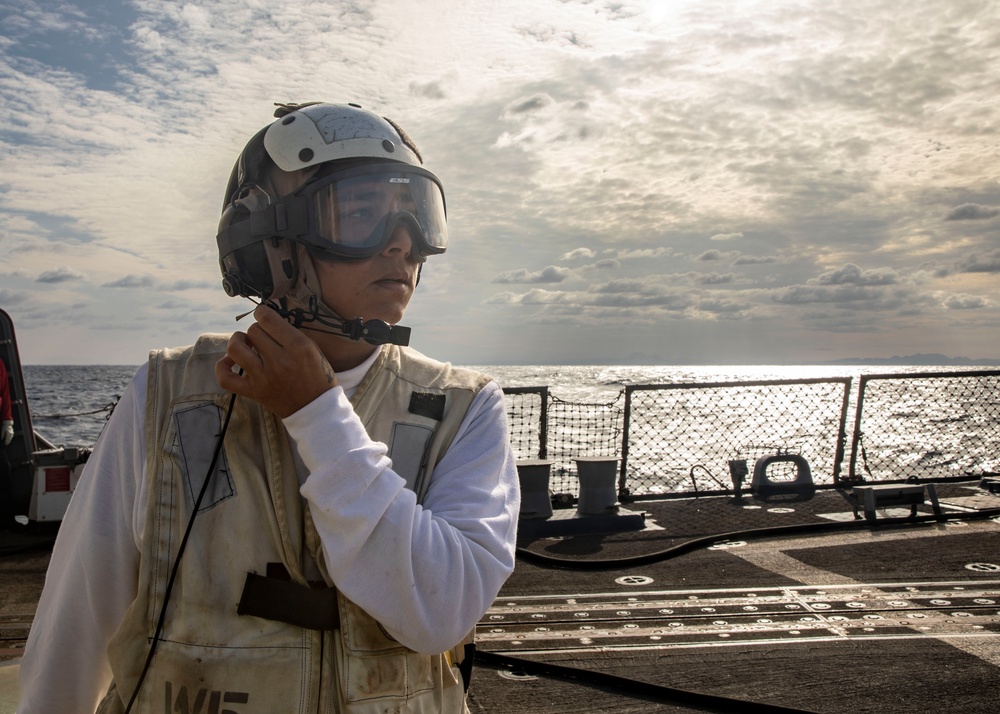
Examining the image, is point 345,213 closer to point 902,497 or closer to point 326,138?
point 326,138

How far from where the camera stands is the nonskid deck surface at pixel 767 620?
13.5 ft

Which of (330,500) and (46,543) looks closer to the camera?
(330,500)

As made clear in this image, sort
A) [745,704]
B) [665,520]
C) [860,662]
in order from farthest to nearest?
[665,520] < [860,662] < [745,704]

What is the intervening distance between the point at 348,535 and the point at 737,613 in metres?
4.55

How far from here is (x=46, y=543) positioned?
294 inches

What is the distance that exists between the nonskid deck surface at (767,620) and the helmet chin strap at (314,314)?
9.19 ft

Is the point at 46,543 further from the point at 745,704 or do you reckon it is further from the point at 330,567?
the point at 330,567

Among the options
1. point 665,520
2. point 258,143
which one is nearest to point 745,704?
point 258,143

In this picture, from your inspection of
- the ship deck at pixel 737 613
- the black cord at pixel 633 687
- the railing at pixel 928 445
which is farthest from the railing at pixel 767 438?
the black cord at pixel 633 687

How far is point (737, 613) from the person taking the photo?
5379 mm

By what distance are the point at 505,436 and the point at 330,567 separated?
0.51 m

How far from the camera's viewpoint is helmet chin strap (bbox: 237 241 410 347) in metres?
1.78

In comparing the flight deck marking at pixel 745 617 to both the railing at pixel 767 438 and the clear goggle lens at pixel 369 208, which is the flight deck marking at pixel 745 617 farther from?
the clear goggle lens at pixel 369 208

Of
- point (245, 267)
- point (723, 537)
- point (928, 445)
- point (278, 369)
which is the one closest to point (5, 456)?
point (723, 537)
